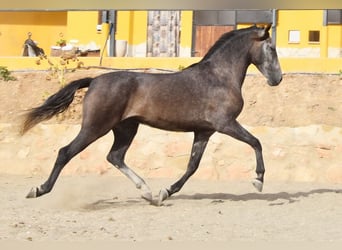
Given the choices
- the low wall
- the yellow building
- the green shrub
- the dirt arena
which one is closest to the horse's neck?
the dirt arena

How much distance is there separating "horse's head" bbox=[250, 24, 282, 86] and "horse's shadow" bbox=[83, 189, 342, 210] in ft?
4.67

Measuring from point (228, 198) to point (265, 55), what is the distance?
178cm

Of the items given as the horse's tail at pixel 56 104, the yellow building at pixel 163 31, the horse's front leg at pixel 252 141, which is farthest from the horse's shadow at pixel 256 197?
the yellow building at pixel 163 31

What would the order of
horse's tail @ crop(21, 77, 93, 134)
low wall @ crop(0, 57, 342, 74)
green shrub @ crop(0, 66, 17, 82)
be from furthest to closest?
low wall @ crop(0, 57, 342, 74) < green shrub @ crop(0, 66, 17, 82) < horse's tail @ crop(21, 77, 93, 134)

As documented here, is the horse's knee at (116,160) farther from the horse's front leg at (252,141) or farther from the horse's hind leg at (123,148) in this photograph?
the horse's front leg at (252,141)

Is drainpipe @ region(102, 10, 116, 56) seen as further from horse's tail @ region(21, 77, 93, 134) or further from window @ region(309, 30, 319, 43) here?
horse's tail @ region(21, 77, 93, 134)

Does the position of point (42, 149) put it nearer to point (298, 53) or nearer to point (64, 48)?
point (64, 48)

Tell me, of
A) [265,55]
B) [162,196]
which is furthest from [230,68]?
[162,196]

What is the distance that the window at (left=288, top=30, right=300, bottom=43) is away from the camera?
67.2ft

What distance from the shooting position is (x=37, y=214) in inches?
267

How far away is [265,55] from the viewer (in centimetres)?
830

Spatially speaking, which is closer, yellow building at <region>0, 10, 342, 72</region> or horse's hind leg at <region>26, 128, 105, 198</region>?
horse's hind leg at <region>26, 128, 105, 198</region>

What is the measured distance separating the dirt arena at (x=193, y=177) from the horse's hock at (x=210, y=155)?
0.02 meters

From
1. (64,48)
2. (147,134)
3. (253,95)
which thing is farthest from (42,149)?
(64,48)
